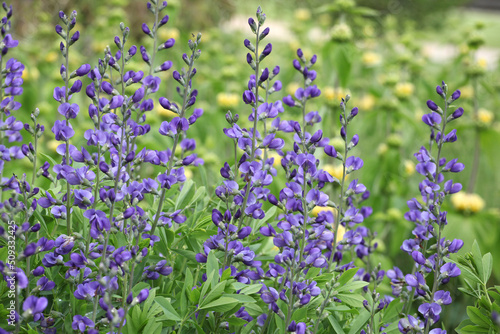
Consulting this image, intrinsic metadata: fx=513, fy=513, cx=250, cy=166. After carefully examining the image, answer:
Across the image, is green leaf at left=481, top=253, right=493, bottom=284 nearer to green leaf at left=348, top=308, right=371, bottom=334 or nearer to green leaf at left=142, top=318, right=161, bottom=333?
green leaf at left=348, top=308, right=371, bottom=334

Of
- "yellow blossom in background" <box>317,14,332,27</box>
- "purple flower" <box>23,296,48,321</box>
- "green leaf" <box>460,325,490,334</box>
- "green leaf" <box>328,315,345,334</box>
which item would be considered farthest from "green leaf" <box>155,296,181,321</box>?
"yellow blossom in background" <box>317,14,332,27</box>

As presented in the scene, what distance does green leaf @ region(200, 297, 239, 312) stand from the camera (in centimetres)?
102

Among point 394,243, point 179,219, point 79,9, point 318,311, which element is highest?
point 79,9

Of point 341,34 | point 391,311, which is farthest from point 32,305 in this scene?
point 341,34

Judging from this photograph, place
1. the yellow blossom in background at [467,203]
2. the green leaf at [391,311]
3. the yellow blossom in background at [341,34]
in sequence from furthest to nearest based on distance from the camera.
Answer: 1. the yellow blossom in background at [341,34]
2. the yellow blossom in background at [467,203]
3. the green leaf at [391,311]

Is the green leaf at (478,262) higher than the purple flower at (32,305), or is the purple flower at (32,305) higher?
the green leaf at (478,262)

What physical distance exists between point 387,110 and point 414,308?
1.35 m

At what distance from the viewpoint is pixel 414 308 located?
7.46 feet

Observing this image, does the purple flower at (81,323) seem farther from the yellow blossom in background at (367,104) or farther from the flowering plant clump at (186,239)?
the yellow blossom in background at (367,104)

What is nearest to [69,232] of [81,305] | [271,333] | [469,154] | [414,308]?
[81,305]

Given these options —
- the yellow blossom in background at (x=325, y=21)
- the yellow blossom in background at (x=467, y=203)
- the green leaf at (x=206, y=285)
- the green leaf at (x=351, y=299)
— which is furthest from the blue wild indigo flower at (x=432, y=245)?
the yellow blossom in background at (x=325, y=21)

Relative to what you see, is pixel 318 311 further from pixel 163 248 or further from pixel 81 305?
pixel 81 305

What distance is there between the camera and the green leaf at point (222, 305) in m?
1.02

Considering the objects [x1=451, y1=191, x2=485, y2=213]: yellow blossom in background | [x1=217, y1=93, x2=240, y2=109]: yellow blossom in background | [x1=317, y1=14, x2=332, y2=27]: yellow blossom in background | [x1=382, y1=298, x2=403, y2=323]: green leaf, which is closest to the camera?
[x1=382, y1=298, x2=403, y2=323]: green leaf
